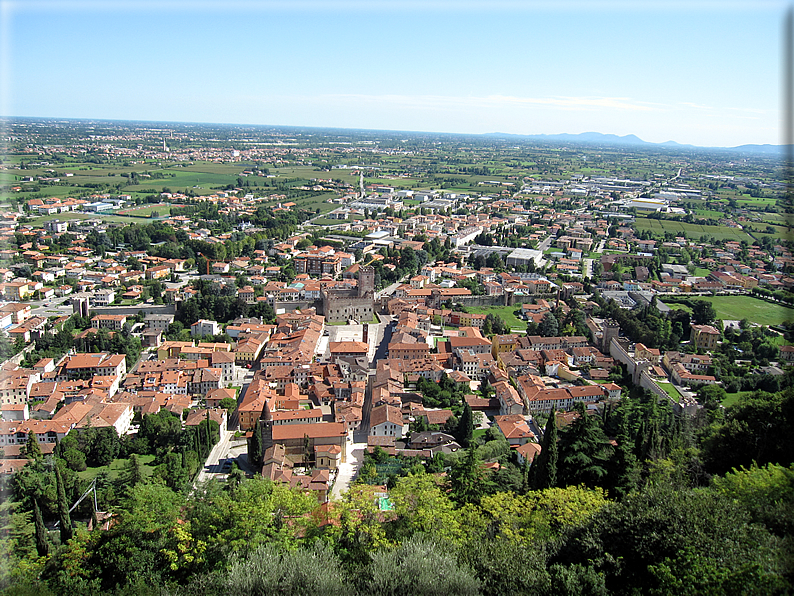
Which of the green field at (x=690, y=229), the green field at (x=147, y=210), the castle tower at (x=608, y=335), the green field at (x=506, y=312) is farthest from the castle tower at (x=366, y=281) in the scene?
the green field at (x=690, y=229)

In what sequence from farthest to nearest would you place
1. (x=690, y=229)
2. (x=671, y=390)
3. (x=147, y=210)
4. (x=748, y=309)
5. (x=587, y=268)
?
(x=147, y=210) < (x=690, y=229) < (x=587, y=268) < (x=748, y=309) < (x=671, y=390)

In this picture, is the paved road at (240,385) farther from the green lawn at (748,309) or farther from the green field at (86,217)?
the green field at (86,217)

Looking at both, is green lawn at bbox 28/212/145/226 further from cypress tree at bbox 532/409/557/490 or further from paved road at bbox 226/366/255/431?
cypress tree at bbox 532/409/557/490

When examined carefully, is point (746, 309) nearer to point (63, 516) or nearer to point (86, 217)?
point (63, 516)

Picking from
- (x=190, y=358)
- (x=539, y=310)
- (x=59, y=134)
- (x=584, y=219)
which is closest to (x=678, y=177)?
(x=584, y=219)

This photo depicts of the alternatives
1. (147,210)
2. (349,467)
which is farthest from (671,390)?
(147,210)

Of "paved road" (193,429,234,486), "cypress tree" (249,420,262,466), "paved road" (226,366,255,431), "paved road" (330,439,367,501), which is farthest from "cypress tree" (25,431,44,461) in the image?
"paved road" (330,439,367,501)
